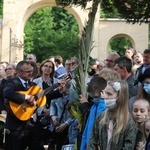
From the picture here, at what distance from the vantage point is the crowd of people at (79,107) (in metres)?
5.17

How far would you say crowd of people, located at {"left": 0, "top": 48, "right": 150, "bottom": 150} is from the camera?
17.0 ft

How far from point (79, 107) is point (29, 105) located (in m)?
1.70

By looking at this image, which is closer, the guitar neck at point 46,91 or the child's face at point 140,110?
the child's face at point 140,110

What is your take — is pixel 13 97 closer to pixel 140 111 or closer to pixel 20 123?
pixel 20 123

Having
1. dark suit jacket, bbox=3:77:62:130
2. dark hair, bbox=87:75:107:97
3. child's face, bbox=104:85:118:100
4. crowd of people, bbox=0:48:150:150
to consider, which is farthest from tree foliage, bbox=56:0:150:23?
child's face, bbox=104:85:118:100

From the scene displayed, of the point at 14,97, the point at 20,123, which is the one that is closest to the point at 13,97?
the point at 14,97

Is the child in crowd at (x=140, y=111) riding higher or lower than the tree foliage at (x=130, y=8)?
lower

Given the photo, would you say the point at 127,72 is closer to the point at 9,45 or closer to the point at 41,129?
the point at 41,129

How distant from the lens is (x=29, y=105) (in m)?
8.13

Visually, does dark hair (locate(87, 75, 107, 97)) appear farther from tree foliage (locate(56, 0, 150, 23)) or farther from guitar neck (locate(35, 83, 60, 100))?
tree foliage (locate(56, 0, 150, 23))

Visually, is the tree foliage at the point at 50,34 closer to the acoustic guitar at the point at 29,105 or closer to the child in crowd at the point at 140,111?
the acoustic guitar at the point at 29,105

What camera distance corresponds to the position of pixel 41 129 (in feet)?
28.2

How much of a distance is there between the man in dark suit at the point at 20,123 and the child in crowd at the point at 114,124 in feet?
9.43

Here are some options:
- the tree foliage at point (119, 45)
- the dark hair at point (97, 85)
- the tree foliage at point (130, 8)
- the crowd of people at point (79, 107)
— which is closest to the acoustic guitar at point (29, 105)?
the crowd of people at point (79, 107)
